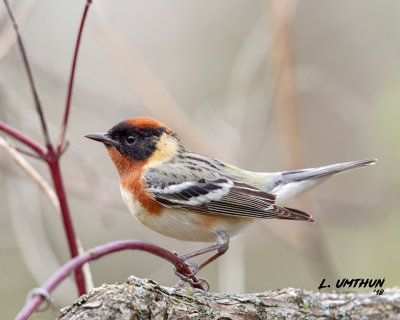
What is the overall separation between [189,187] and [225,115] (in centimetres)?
132

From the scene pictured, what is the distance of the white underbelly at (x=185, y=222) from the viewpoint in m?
3.21

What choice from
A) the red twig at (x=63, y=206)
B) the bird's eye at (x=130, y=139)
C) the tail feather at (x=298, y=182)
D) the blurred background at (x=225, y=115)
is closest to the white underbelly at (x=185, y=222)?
the blurred background at (x=225, y=115)

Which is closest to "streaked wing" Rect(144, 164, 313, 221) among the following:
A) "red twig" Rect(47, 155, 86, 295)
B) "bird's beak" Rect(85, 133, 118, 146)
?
"bird's beak" Rect(85, 133, 118, 146)

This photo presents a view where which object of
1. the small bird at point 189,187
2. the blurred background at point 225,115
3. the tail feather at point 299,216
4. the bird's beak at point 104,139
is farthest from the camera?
the blurred background at point 225,115

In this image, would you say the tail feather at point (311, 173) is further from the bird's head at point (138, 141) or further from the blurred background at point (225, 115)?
the bird's head at point (138, 141)

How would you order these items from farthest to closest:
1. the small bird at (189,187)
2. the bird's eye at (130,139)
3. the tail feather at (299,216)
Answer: the bird's eye at (130,139)
the small bird at (189,187)
the tail feather at (299,216)

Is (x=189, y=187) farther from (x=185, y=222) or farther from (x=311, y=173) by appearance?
(x=311, y=173)

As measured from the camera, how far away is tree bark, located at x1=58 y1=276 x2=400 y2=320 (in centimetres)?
189

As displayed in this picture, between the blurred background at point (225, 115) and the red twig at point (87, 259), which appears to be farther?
the blurred background at point (225, 115)

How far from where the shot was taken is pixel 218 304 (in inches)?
92.6

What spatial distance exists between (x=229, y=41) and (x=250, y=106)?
237cm

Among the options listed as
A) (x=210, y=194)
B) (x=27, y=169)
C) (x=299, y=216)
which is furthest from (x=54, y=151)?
(x=299, y=216)

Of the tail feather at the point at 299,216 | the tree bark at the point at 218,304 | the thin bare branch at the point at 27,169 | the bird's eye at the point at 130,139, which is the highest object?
the bird's eye at the point at 130,139

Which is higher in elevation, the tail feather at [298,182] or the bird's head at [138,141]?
the bird's head at [138,141]
